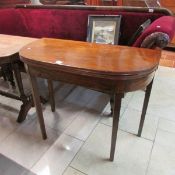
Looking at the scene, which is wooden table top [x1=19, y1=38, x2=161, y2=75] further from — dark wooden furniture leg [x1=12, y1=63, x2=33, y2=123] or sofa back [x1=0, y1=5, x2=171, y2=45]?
sofa back [x1=0, y1=5, x2=171, y2=45]

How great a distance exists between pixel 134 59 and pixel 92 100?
1.00 m

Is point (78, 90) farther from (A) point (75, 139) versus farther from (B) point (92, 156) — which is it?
(B) point (92, 156)

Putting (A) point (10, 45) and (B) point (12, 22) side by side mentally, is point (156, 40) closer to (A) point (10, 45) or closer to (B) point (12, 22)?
(A) point (10, 45)

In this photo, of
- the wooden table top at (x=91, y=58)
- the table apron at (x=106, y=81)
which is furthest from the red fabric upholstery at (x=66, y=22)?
the table apron at (x=106, y=81)

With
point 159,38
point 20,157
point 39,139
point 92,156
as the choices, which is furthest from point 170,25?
point 20,157

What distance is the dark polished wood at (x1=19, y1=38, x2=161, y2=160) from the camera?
877 mm

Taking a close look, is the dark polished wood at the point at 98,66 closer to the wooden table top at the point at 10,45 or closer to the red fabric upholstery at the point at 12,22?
the wooden table top at the point at 10,45

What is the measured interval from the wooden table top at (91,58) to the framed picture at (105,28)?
65 cm

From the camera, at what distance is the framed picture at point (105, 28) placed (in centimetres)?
178

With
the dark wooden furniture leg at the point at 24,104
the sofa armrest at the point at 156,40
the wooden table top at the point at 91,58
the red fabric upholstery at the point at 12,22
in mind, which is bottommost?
the dark wooden furniture leg at the point at 24,104

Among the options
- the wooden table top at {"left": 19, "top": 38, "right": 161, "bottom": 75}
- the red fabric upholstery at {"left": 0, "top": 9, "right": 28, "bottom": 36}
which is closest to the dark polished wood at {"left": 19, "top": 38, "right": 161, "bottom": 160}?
the wooden table top at {"left": 19, "top": 38, "right": 161, "bottom": 75}

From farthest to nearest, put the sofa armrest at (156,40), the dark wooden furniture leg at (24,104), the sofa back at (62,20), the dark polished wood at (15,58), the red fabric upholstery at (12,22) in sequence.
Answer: the red fabric upholstery at (12,22) < the sofa back at (62,20) < the dark wooden furniture leg at (24,104) < the dark polished wood at (15,58) < the sofa armrest at (156,40)

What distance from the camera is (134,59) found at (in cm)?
96

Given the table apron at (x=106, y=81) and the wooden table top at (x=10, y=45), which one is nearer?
the table apron at (x=106, y=81)
